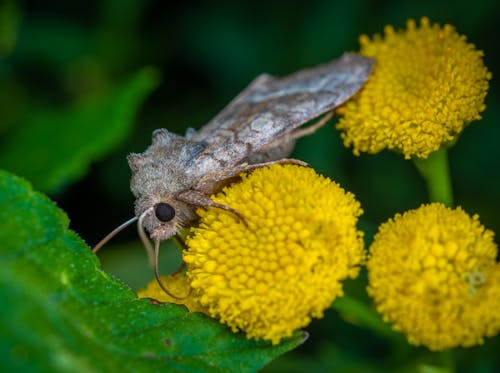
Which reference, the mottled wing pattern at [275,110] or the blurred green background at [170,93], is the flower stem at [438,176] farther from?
the blurred green background at [170,93]

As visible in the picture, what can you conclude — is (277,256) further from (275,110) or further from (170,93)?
(170,93)

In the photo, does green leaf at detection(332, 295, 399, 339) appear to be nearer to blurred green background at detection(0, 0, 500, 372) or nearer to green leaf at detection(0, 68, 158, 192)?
blurred green background at detection(0, 0, 500, 372)

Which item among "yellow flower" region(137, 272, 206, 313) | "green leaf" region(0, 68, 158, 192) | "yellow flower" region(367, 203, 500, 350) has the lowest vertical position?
"yellow flower" region(367, 203, 500, 350)

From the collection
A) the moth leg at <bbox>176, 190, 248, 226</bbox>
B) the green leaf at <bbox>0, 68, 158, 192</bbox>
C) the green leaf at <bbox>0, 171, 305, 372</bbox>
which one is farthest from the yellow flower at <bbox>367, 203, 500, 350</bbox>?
the green leaf at <bbox>0, 68, 158, 192</bbox>

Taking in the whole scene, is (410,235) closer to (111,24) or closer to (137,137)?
(137,137)

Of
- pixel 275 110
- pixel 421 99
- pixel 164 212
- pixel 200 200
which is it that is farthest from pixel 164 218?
pixel 421 99

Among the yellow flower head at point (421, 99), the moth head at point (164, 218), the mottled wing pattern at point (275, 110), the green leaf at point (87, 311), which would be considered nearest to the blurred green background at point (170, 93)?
the mottled wing pattern at point (275, 110)

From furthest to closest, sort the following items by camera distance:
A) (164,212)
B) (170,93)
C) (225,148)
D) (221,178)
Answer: (170,93), (225,148), (221,178), (164,212)
